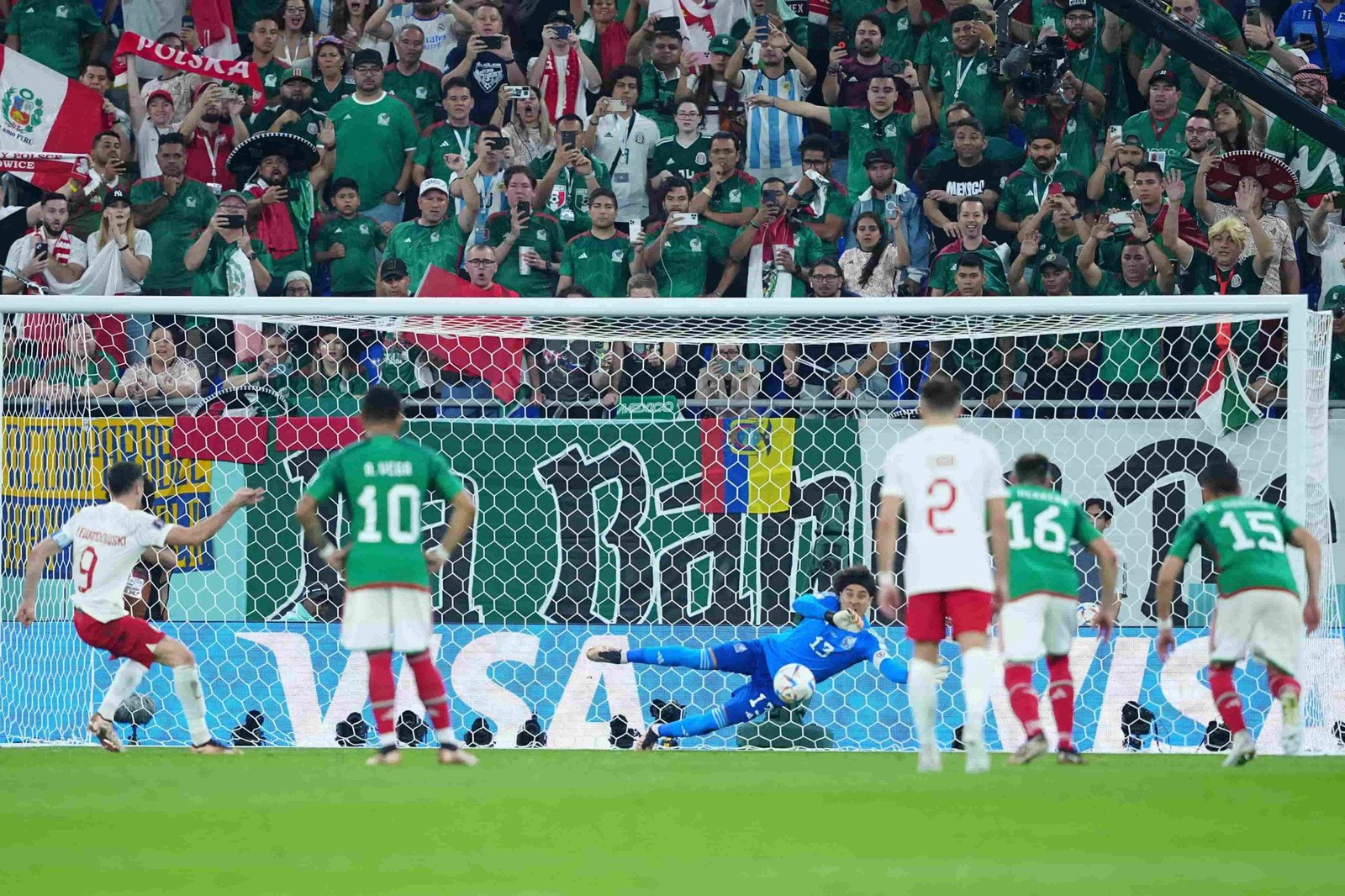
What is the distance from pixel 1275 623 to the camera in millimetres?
8594

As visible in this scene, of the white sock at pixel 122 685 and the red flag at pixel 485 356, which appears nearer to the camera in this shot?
the white sock at pixel 122 685

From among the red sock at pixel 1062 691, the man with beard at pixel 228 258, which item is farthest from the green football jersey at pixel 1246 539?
the man with beard at pixel 228 258

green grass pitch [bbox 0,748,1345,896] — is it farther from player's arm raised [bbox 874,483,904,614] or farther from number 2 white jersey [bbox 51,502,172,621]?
number 2 white jersey [bbox 51,502,172,621]

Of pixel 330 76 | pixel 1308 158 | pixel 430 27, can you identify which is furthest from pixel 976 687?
pixel 430 27

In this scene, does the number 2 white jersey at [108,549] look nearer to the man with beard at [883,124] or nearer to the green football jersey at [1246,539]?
the green football jersey at [1246,539]

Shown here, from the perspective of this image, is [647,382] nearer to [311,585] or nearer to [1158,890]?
[311,585]

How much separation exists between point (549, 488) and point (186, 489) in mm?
2255

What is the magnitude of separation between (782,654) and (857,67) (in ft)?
21.3

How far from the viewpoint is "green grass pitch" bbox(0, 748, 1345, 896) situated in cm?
538

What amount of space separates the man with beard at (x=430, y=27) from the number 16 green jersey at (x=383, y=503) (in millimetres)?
8216

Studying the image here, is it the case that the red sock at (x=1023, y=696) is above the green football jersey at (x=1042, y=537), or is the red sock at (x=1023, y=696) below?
below

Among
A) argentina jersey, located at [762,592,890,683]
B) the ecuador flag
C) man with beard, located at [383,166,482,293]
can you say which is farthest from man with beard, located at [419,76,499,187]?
argentina jersey, located at [762,592,890,683]

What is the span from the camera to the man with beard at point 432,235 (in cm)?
1379

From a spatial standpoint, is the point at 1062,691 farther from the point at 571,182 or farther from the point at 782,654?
the point at 571,182
